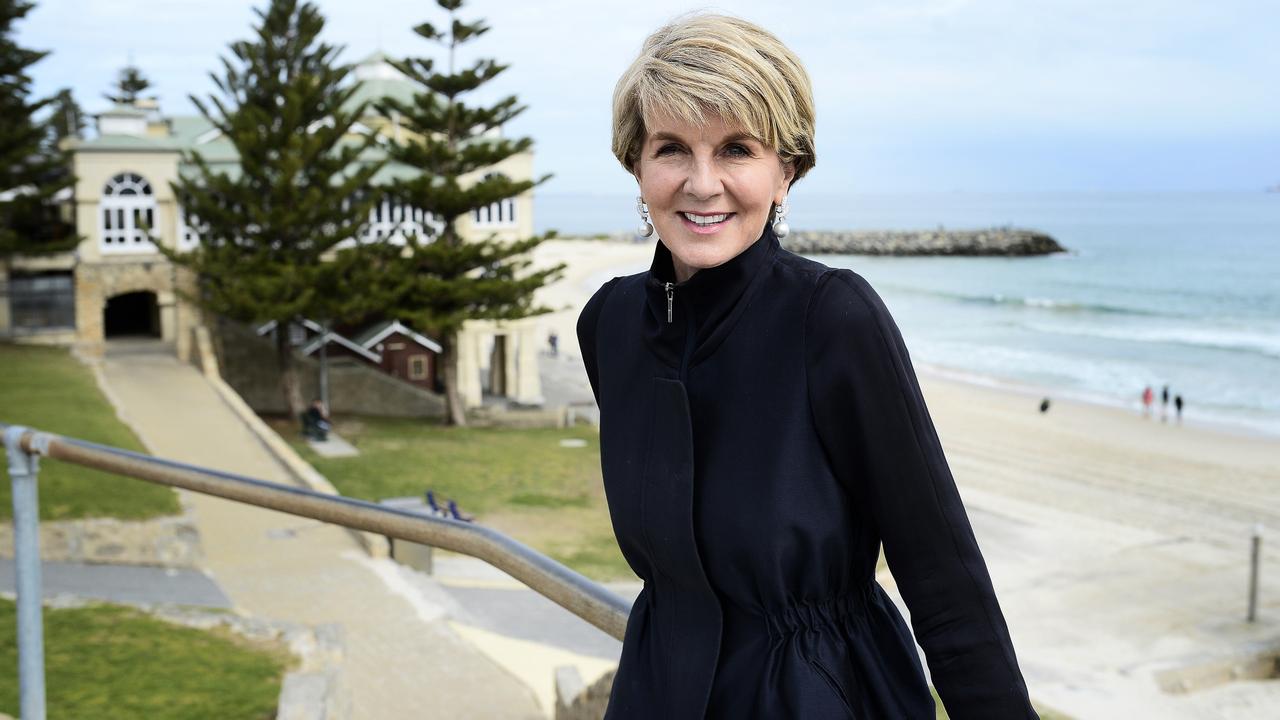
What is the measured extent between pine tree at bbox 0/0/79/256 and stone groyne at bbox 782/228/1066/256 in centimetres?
6278

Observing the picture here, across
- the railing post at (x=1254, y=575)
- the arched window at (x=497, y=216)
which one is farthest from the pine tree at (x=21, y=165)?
the railing post at (x=1254, y=575)

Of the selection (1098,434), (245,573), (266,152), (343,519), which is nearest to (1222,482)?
→ (1098,434)

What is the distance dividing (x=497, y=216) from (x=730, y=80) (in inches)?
1014

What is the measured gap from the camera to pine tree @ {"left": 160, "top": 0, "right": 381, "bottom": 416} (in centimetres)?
2122

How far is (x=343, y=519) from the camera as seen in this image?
6.54 feet

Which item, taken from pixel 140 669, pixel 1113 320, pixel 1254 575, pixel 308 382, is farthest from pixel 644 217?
pixel 1113 320

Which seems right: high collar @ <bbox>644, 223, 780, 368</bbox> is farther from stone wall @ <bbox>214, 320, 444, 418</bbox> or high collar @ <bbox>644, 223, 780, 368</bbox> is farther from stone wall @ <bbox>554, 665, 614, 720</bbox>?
stone wall @ <bbox>214, 320, 444, 418</bbox>

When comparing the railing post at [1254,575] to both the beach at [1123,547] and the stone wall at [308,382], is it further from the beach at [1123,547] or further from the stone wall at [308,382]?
the stone wall at [308,382]

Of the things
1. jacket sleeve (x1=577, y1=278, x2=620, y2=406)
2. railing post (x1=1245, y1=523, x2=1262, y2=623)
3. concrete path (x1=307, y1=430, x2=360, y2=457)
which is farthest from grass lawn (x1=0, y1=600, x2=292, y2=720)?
concrete path (x1=307, y1=430, x2=360, y2=457)

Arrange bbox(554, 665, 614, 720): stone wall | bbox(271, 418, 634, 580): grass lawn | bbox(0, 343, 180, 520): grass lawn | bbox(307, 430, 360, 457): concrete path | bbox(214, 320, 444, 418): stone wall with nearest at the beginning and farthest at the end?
bbox(554, 665, 614, 720): stone wall
bbox(0, 343, 180, 520): grass lawn
bbox(271, 418, 634, 580): grass lawn
bbox(307, 430, 360, 457): concrete path
bbox(214, 320, 444, 418): stone wall

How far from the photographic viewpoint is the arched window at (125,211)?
24250 millimetres

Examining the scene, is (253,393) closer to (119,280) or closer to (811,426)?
(119,280)

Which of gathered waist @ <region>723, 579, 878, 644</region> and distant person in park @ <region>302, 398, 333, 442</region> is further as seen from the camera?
distant person in park @ <region>302, 398, 333, 442</region>

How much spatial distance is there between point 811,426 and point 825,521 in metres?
0.10
